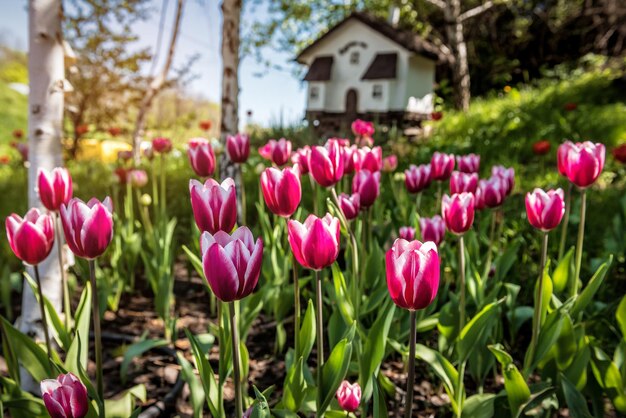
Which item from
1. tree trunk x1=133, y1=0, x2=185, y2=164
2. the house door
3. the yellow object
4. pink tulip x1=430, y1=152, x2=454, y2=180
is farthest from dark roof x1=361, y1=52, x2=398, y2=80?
pink tulip x1=430, y1=152, x2=454, y2=180

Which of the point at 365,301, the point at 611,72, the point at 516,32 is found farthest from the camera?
the point at 516,32

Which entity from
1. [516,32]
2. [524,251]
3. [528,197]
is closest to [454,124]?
[516,32]

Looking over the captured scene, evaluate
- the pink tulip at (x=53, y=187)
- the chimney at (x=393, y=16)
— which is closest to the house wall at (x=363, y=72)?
the chimney at (x=393, y=16)

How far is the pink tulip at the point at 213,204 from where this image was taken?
42.8 inches

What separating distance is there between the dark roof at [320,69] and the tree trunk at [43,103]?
8.25 meters

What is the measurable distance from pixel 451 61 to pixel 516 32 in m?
2.54

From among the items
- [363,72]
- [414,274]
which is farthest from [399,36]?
[414,274]

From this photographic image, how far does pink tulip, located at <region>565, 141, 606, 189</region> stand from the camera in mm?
1572

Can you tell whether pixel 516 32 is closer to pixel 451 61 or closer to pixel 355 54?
pixel 451 61

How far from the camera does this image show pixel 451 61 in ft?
35.6

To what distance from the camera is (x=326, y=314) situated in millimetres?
2311

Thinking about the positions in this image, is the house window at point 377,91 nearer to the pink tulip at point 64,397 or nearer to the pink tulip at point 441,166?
the pink tulip at point 441,166

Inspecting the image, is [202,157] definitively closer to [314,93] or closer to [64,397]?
[64,397]

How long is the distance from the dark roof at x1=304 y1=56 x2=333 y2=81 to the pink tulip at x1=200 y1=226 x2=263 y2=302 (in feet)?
30.9
